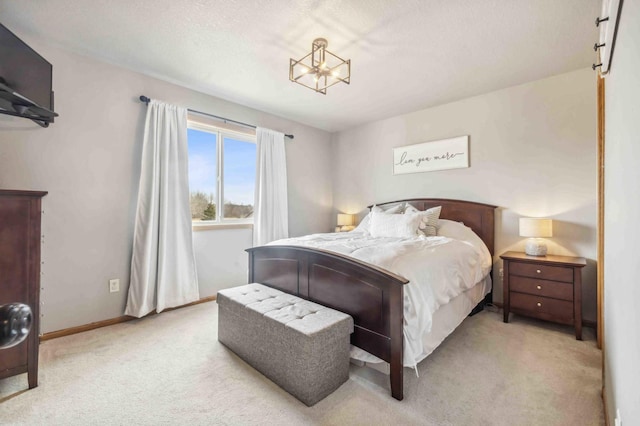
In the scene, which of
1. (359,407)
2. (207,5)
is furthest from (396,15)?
(359,407)

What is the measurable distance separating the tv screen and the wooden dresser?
2.15 ft

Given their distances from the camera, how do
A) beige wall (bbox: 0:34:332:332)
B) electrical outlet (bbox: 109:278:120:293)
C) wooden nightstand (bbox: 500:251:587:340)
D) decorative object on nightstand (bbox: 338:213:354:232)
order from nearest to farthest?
1. beige wall (bbox: 0:34:332:332)
2. wooden nightstand (bbox: 500:251:587:340)
3. electrical outlet (bbox: 109:278:120:293)
4. decorative object on nightstand (bbox: 338:213:354:232)

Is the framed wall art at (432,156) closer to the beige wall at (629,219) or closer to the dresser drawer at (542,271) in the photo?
the dresser drawer at (542,271)

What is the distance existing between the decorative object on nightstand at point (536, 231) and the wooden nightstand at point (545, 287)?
8cm

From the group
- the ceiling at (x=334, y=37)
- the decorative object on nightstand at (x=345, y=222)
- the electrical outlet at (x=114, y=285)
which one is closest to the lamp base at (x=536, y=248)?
the ceiling at (x=334, y=37)

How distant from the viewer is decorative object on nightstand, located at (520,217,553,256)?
2.74 meters

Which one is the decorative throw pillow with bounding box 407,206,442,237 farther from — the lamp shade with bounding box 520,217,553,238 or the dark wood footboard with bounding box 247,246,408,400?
the dark wood footboard with bounding box 247,246,408,400

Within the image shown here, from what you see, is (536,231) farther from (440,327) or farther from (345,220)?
(345,220)

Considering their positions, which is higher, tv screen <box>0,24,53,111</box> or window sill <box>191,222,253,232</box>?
tv screen <box>0,24,53,111</box>

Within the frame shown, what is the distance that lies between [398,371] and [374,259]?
671 mm

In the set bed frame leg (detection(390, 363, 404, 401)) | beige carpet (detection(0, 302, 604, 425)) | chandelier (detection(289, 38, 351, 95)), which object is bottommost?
beige carpet (detection(0, 302, 604, 425))

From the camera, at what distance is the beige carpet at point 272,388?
60.4 inches

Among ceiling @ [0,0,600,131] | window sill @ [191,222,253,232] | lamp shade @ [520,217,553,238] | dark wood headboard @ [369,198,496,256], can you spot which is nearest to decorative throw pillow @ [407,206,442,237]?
dark wood headboard @ [369,198,496,256]

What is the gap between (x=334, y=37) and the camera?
2283 millimetres
